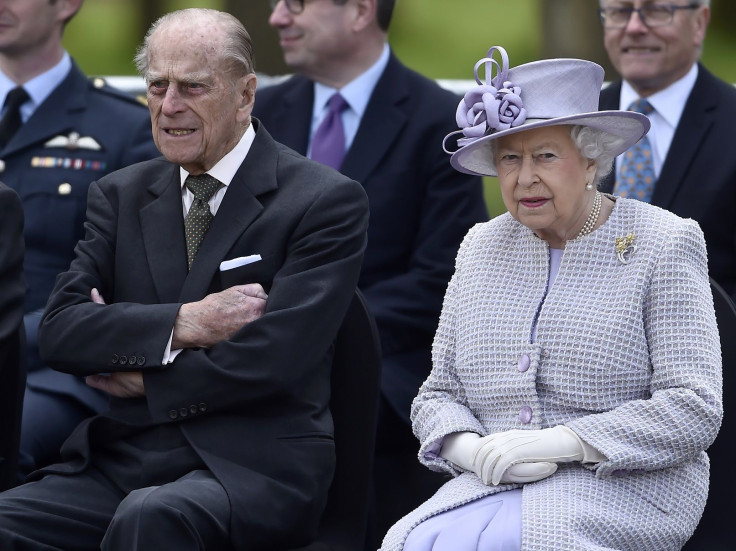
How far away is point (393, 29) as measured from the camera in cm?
715

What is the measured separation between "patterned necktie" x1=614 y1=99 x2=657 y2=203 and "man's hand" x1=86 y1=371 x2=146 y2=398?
83.3 inches

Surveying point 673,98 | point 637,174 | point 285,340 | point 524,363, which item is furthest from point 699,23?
point 285,340

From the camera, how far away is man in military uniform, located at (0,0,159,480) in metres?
4.78

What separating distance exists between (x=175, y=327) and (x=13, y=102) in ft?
6.44

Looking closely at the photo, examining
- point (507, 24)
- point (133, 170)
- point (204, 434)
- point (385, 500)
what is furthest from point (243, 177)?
point (507, 24)

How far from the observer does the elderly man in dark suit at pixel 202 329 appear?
132 inches

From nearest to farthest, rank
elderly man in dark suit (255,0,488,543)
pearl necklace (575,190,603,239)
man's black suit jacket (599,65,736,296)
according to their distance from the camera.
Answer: pearl necklace (575,190,603,239) < elderly man in dark suit (255,0,488,543) < man's black suit jacket (599,65,736,296)

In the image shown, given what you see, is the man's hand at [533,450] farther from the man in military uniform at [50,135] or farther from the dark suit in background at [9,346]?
the man in military uniform at [50,135]

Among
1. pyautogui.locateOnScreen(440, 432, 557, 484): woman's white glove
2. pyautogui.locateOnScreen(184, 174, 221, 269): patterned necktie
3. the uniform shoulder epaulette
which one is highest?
the uniform shoulder epaulette

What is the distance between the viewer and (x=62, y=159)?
16.3 ft

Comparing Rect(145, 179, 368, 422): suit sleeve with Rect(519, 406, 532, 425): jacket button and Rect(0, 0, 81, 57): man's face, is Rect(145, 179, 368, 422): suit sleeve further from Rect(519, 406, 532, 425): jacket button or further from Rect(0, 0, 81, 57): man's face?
Rect(0, 0, 81, 57): man's face

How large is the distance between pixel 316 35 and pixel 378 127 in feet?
1.82

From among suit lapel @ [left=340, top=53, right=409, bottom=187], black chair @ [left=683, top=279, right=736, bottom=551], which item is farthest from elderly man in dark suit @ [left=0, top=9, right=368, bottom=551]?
suit lapel @ [left=340, top=53, right=409, bottom=187]

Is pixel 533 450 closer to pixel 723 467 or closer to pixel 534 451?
pixel 534 451
